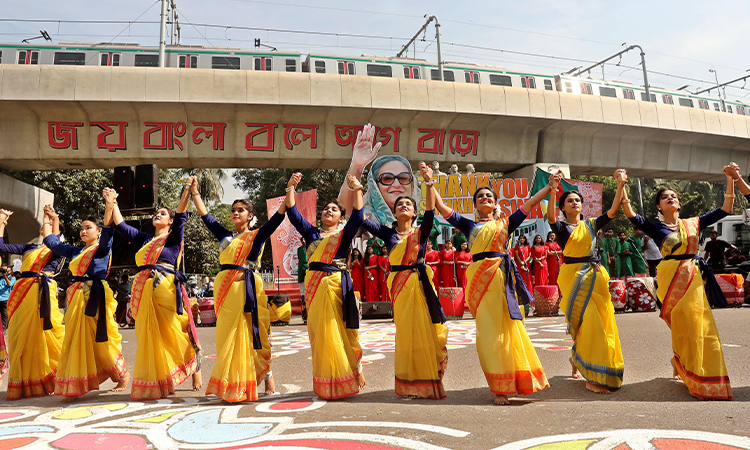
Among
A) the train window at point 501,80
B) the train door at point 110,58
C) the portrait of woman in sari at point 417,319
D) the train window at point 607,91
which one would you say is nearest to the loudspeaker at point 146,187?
the portrait of woman in sari at point 417,319

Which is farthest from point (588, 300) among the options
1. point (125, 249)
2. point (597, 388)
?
point (125, 249)

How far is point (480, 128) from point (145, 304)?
10.7 m

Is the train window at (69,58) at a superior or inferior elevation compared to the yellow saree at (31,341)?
superior

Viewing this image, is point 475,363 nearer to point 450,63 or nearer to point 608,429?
point 608,429

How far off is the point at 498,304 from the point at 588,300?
2.71ft

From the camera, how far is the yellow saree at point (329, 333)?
12.2ft

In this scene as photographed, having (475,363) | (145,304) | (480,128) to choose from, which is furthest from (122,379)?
(480,128)

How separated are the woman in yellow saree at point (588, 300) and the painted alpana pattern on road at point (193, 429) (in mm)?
1675

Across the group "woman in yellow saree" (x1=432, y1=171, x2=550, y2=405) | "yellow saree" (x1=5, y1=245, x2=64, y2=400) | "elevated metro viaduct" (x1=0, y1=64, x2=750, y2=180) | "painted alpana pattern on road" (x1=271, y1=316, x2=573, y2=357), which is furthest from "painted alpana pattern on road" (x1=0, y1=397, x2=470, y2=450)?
"elevated metro viaduct" (x1=0, y1=64, x2=750, y2=180)

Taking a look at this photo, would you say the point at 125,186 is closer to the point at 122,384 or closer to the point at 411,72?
the point at 122,384

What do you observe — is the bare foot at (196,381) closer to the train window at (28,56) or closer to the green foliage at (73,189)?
the train window at (28,56)

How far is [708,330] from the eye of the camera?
3.72 metres

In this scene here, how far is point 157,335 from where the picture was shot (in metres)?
4.17

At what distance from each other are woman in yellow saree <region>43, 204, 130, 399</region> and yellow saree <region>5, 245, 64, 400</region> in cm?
45
